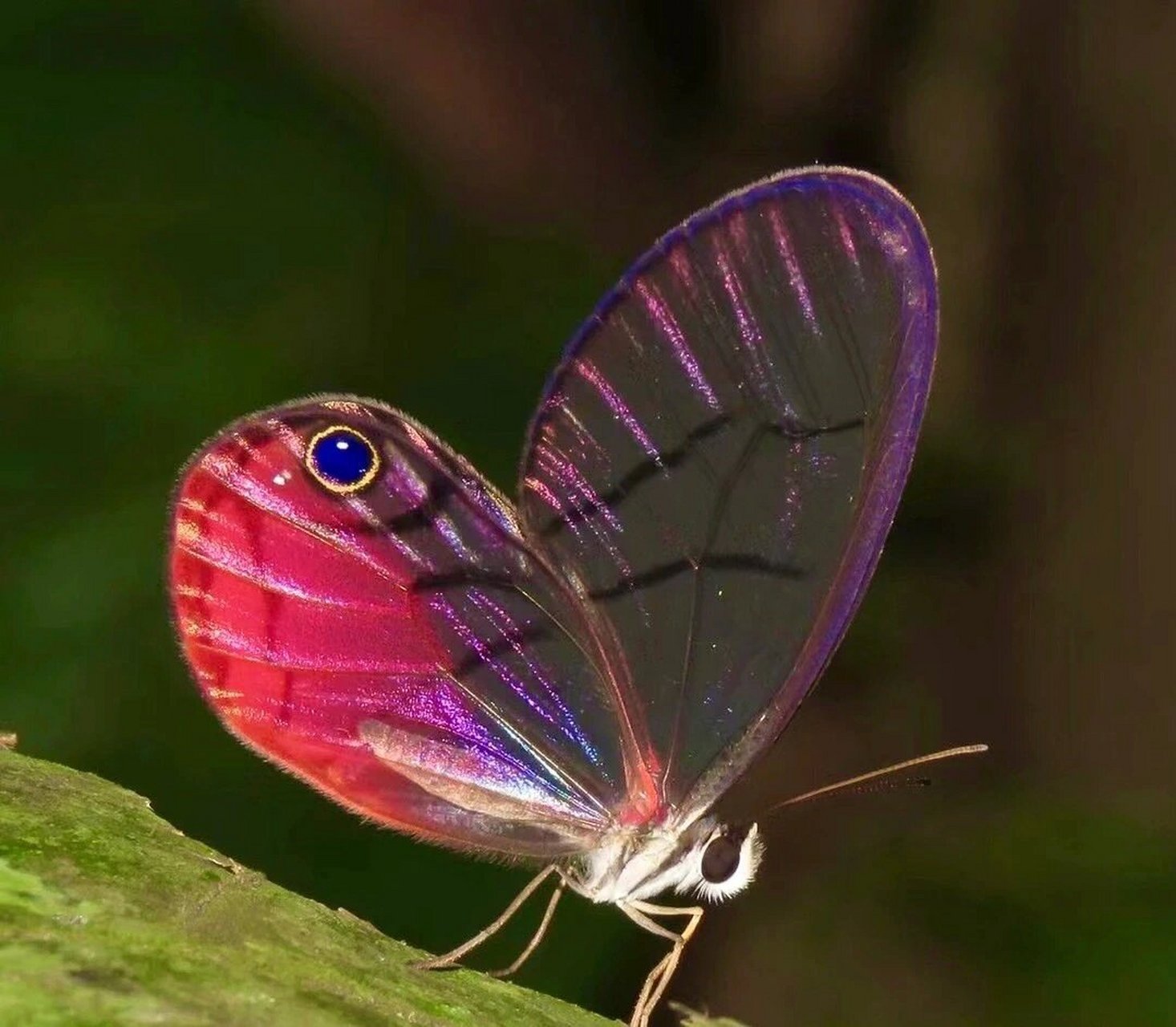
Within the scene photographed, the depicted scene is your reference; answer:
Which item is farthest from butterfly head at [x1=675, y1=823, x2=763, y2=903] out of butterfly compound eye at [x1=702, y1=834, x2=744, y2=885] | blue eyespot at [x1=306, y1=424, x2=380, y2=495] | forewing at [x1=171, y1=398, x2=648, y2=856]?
blue eyespot at [x1=306, y1=424, x2=380, y2=495]

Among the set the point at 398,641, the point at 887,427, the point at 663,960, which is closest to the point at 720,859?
the point at 663,960

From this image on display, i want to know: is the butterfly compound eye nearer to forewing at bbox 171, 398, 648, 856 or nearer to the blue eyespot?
forewing at bbox 171, 398, 648, 856

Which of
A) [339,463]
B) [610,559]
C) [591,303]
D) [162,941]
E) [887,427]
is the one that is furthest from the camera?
[591,303]

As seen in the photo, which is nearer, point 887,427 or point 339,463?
point 887,427

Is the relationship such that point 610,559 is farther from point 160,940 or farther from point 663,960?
point 160,940

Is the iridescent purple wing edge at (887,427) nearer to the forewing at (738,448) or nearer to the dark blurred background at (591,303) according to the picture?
the forewing at (738,448)

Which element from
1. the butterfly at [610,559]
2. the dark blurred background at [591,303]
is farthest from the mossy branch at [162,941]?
the dark blurred background at [591,303]
